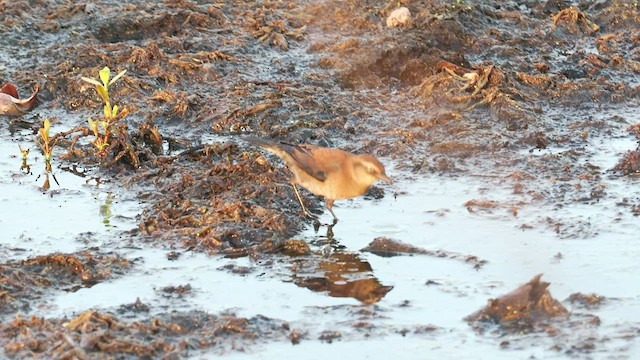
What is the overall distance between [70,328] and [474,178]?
3.96 metres

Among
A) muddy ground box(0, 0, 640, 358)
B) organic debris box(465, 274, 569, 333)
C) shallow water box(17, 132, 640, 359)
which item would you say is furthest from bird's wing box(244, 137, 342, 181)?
organic debris box(465, 274, 569, 333)

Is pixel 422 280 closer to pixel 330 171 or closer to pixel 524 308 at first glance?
pixel 524 308

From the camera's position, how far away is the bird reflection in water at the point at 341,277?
279 inches

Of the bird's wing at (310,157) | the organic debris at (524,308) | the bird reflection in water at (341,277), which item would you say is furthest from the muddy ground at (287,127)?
the bird's wing at (310,157)

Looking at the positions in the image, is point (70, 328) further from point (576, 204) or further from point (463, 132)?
point (463, 132)

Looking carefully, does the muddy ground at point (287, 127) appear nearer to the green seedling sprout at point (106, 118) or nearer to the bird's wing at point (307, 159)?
the green seedling sprout at point (106, 118)

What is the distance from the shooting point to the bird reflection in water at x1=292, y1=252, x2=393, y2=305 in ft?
23.2

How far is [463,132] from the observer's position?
33.3 ft

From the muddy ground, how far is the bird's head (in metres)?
0.38

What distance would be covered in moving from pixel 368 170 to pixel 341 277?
105cm

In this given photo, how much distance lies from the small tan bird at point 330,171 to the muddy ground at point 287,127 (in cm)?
24

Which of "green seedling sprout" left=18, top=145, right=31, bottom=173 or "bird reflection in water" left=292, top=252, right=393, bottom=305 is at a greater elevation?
"green seedling sprout" left=18, top=145, right=31, bottom=173

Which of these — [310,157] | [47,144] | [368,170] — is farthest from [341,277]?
[47,144]

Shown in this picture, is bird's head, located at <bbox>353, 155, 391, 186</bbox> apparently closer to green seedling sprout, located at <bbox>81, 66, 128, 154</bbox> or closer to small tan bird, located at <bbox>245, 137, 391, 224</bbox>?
small tan bird, located at <bbox>245, 137, 391, 224</bbox>
